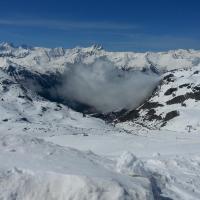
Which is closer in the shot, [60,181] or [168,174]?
[60,181]

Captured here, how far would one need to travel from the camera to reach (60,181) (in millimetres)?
20250

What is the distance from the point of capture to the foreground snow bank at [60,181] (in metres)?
19.7

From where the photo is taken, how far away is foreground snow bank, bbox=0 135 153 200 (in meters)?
19.7

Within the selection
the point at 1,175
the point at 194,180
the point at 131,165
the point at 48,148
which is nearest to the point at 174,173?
the point at 194,180

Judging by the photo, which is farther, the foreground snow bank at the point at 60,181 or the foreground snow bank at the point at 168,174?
the foreground snow bank at the point at 168,174

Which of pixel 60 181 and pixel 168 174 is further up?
pixel 60 181

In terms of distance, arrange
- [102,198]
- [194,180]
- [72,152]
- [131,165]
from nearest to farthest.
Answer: [102,198] → [131,165] → [72,152] → [194,180]

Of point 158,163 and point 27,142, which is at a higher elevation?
point 27,142

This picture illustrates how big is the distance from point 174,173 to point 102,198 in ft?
38.5

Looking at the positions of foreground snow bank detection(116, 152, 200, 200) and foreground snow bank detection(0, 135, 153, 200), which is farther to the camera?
foreground snow bank detection(116, 152, 200, 200)

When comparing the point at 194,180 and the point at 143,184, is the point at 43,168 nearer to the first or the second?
the point at 143,184

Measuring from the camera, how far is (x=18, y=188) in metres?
20.0

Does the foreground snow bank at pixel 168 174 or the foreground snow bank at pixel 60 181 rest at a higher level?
the foreground snow bank at pixel 60 181

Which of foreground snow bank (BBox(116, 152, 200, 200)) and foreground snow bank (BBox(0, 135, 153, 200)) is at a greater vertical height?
foreground snow bank (BBox(0, 135, 153, 200))
